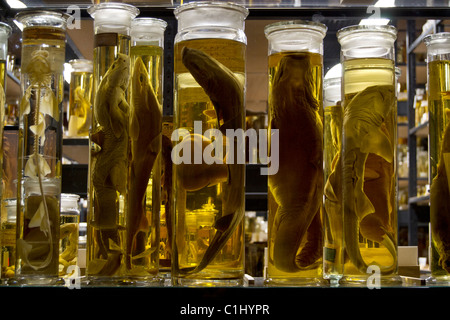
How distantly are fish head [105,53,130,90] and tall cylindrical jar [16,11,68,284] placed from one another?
6 cm

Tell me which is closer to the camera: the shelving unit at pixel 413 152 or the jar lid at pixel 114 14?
the jar lid at pixel 114 14

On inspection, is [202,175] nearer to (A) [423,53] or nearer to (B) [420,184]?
(B) [420,184]

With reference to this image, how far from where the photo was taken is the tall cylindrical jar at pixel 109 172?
2.07ft

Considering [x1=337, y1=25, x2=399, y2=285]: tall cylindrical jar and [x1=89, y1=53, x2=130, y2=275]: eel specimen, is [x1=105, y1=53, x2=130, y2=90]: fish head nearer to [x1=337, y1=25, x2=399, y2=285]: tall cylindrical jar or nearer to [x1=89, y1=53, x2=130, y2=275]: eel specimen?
[x1=89, y1=53, x2=130, y2=275]: eel specimen

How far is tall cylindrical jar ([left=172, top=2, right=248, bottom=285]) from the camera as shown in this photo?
592 millimetres

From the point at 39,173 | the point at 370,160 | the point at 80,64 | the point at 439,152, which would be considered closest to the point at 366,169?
the point at 370,160

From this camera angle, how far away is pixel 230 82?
608 mm

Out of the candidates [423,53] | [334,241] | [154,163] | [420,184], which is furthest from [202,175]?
[423,53]

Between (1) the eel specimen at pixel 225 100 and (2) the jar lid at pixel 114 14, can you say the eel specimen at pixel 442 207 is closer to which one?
(1) the eel specimen at pixel 225 100

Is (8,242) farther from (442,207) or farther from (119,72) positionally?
(442,207)

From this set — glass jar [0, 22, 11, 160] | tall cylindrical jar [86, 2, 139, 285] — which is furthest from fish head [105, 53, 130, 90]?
glass jar [0, 22, 11, 160]

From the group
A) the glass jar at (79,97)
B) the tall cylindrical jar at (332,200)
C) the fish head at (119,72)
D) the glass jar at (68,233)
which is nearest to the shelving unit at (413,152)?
the glass jar at (79,97)

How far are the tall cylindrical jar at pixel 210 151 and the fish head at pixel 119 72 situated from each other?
0.07 meters
